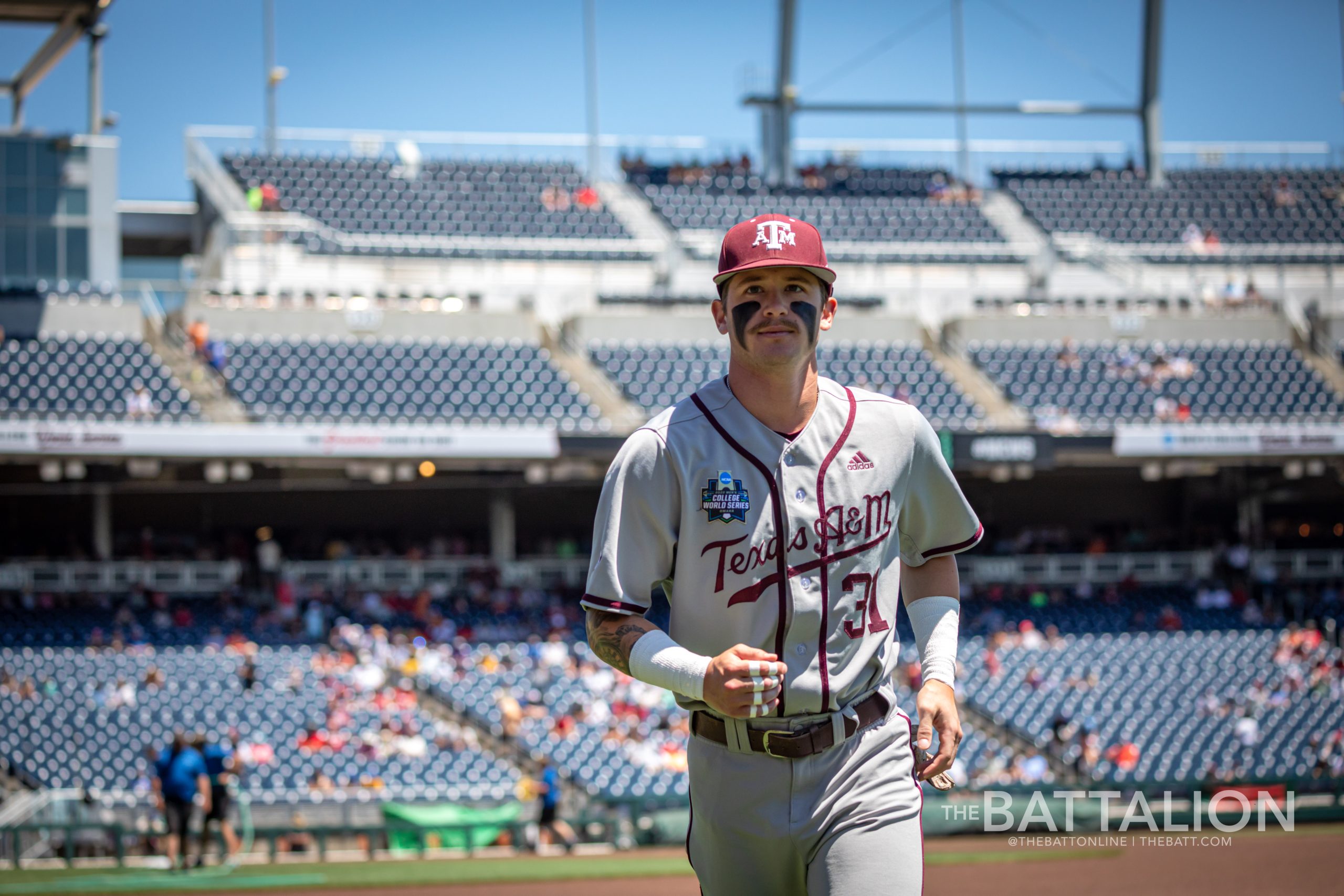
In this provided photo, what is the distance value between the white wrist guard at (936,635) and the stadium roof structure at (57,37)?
25.2 m

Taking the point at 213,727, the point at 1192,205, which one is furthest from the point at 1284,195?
the point at 213,727

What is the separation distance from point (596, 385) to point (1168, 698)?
11.5 m

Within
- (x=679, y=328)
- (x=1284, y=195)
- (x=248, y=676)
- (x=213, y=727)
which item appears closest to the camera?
(x=213, y=727)

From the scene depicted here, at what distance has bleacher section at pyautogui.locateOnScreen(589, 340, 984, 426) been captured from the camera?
26.8m

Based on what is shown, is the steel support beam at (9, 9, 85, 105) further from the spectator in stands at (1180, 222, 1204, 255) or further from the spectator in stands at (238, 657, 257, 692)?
the spectator in stands at (1180, 222, 1204, 255)

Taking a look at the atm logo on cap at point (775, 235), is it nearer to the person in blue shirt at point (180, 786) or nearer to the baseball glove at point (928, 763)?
the baseball glove at point (928, 763)

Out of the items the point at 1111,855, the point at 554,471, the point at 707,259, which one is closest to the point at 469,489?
the point at 554,471

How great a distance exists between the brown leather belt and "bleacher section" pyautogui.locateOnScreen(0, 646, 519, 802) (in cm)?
1337

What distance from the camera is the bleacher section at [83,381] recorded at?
75.6ft

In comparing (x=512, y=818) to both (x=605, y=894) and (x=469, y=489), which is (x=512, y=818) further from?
(x=469, y=489)

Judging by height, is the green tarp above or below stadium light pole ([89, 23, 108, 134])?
below

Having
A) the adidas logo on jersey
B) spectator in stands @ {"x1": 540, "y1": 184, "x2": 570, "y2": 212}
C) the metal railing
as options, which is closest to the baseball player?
the adidas logo on jersey

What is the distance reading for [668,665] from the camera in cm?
298

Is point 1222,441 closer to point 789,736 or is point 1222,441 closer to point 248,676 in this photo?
point 248,676
